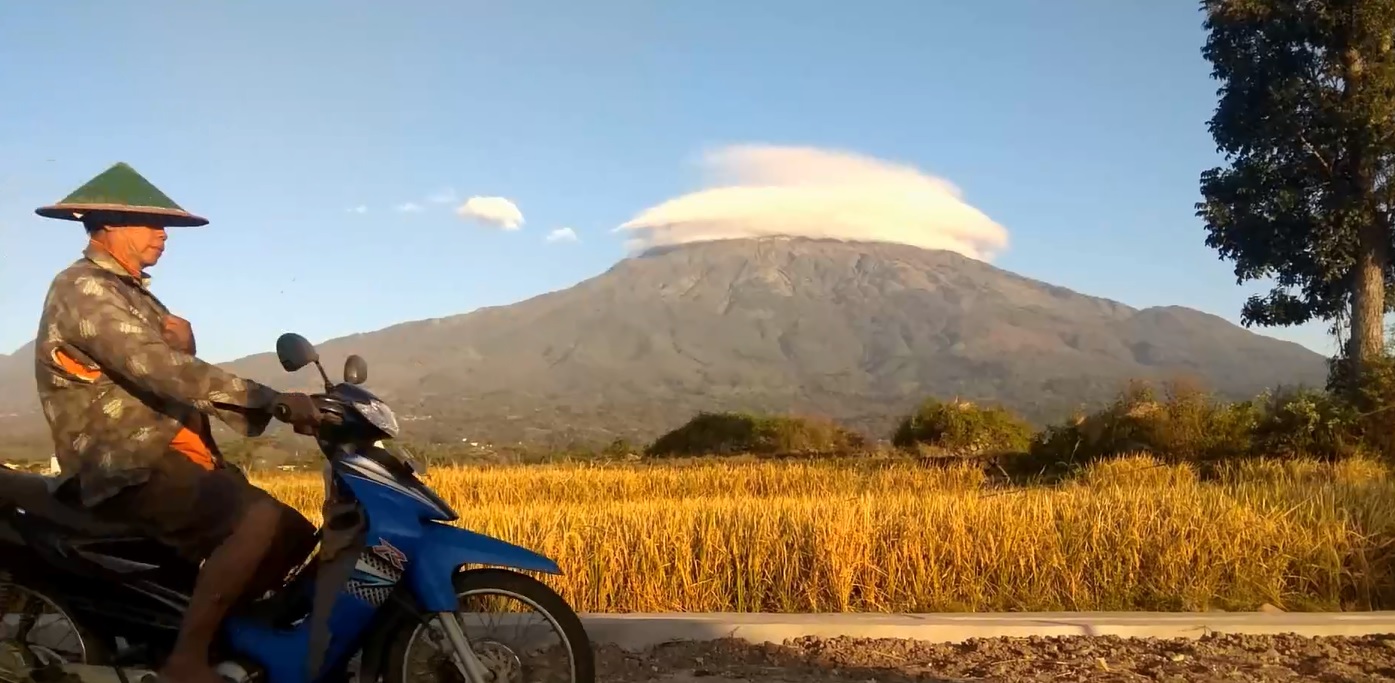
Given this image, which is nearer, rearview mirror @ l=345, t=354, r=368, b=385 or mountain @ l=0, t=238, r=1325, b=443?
rearview mirror @ l=345, t=354, r=368, b=385

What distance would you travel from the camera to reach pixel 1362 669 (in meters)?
5.05

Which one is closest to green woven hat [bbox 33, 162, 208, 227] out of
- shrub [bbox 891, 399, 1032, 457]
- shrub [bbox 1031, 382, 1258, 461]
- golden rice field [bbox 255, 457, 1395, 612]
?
golden rice field [bbox 255, 457, 1395, 612]

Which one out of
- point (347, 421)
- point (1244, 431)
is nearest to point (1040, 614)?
point (347, 421)

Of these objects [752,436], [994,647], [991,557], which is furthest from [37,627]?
[752,436]

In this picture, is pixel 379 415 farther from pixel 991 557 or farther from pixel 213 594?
pixel 991 557

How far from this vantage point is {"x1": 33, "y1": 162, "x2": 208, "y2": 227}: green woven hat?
388cm

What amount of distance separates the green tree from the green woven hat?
19.3 metres

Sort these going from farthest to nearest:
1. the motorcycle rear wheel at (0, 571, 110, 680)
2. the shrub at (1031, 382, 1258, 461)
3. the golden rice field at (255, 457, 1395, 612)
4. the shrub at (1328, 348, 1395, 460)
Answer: the shrub at (1031, 382, 1258, 461), the shrub at (1328, 348, 1395, 460), the golden rice field at (255, 457, 1395, 612), the motorcycle rear wheel at (0, 571, 110, 680)

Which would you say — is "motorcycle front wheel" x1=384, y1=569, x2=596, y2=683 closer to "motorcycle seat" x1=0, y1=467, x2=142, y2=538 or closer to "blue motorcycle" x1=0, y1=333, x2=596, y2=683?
"blue motorcycle" x1=0, y1=333, x2=596, y2=683

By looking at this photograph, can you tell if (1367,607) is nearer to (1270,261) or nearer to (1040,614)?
(1040,614)

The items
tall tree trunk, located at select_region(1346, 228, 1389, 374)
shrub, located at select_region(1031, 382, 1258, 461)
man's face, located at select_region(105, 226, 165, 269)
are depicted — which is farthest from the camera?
tall tree trunk, located at select_region(1346, 228, 1389, 374)

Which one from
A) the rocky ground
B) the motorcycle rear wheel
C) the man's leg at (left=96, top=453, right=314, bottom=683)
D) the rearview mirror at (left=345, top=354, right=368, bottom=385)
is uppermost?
the rearview mirror at (left=345, top=354, right=368, bottom=385)

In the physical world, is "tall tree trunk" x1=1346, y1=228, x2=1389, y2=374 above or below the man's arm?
above

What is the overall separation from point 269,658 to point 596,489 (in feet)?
45.5
